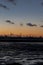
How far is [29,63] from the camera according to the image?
1693 inches

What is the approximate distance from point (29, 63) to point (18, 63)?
2.10m

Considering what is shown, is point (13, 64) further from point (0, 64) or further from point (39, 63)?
point (39, 63)

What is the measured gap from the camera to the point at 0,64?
4097 centimetres

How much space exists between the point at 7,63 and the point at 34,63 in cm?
515

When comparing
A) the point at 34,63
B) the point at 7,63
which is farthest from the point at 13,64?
the point at 34,63

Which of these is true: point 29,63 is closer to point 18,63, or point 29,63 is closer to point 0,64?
point 18,63

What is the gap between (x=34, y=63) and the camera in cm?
4325

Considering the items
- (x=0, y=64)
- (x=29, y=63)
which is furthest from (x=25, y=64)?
(x=0, y=64)

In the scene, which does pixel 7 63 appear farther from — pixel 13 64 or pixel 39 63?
pixel 39 63

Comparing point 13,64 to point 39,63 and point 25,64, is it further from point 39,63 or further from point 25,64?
point 39,63

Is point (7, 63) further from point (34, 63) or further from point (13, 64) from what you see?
point (34, 63)

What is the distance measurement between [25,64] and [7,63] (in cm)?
337

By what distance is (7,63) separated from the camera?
42.4 meters

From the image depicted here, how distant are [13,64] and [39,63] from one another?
17.1 feet
